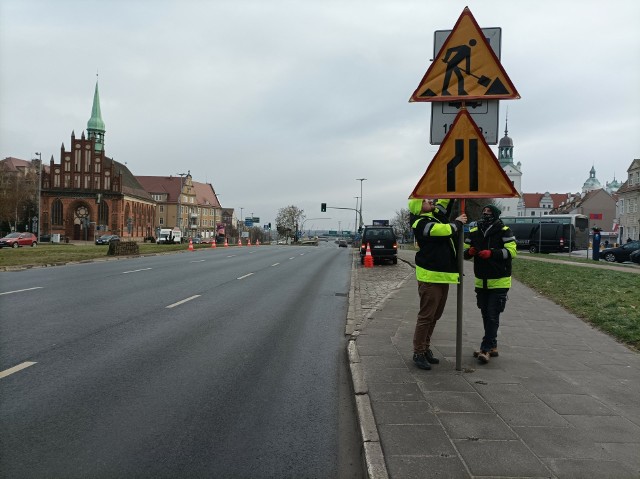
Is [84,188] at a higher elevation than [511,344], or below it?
higher

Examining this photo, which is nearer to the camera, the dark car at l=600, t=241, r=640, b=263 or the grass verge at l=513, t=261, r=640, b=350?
the grass verge at l=513, t=261, r=640, b=350

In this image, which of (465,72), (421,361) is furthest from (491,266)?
(465,72)

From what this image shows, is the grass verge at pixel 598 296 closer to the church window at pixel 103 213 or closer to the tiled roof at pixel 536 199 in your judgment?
the church window at pixel 103 213

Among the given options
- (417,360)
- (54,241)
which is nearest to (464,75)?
(417,360)

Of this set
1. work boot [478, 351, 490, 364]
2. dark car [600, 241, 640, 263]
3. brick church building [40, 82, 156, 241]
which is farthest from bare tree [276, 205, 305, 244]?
work boot [478, 351, 490, 364]

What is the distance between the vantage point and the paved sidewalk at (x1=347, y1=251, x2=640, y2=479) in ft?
10.3

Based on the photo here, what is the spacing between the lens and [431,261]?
5258 millimetres

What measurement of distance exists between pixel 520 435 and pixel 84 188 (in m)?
86.0

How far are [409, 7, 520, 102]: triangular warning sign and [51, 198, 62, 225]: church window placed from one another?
83588mm

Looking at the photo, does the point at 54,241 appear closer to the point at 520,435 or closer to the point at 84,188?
the point at 84,188

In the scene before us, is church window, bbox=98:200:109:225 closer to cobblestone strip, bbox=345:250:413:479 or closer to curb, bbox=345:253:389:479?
cobblestone strip, bbox=345:250:413:479

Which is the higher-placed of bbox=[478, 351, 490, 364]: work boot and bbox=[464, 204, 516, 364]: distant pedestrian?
bbox=[464, 204, 516, 364]: distant pedestrian

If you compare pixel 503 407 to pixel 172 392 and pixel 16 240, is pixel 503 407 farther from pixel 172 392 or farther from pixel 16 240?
pixel 16 240

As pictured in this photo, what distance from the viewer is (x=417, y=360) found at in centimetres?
536
